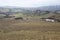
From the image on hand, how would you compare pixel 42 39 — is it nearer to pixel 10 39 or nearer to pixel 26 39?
pixel 26 39

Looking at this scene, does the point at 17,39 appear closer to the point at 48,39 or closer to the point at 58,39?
the point at 48,39

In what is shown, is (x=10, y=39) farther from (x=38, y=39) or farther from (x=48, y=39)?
(x=48, y=39)

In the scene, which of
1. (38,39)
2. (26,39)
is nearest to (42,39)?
(38,39)

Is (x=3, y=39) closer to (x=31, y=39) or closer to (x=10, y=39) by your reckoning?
(x=10, y=39)

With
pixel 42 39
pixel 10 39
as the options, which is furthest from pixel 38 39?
pixel 10 39

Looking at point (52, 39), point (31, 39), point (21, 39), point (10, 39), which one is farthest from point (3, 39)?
point (52, 39)

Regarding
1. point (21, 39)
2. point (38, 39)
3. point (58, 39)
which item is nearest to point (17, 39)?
point (21, 39)
